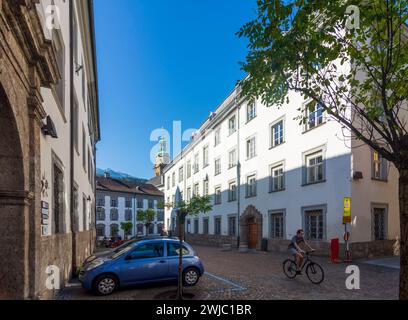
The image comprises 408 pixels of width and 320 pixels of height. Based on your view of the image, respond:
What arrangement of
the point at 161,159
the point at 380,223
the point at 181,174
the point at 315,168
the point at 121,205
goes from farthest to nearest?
the point at 161,159
the point at 121,205
the point at 181,174
the point at 315,168
the point at 380,223

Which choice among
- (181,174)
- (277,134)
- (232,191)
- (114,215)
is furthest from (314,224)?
(114,215)

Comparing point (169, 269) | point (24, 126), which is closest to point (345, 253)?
point (169, 269)

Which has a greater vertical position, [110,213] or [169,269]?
[169,269]

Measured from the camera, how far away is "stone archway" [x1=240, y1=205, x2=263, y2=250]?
23438 mm

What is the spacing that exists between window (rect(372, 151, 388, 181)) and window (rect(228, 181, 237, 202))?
12827 mm

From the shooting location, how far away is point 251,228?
25.4 meters

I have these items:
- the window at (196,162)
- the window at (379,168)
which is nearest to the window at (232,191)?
the window at (196,162)

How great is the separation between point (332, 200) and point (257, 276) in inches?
289

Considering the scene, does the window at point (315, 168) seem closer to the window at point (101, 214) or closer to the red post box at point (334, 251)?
the red post box at point (334, 251)

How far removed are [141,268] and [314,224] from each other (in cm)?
1225

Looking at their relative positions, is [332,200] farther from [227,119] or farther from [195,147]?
[195,147]

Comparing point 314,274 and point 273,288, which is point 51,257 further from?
point 314,274

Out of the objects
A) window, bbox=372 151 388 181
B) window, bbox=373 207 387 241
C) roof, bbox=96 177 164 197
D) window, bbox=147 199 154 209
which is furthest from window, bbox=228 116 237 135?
window, bbox=147 199 154 209

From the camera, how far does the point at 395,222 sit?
17.5 metres
